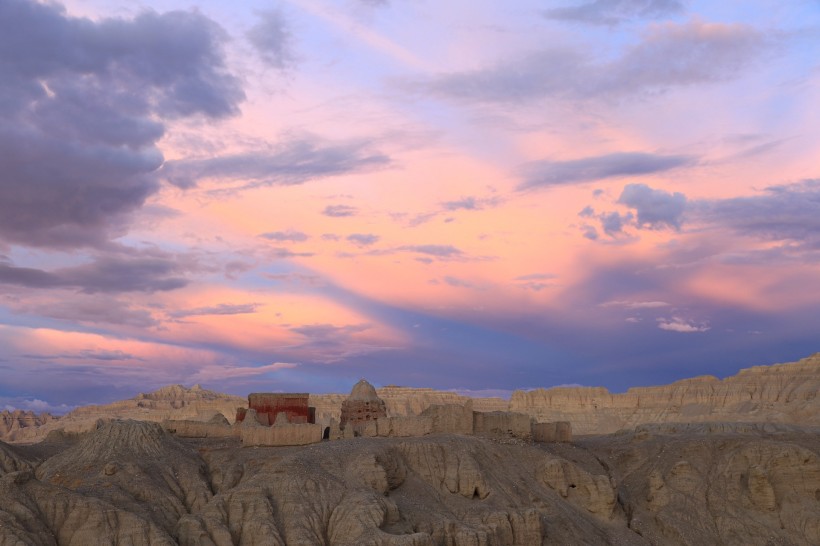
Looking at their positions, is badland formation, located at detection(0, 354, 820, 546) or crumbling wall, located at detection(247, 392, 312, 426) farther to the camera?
crumbling wall, located at detection(247, 392, 312, 426)

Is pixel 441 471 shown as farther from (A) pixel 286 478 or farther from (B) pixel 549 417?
(B) pixel 549 417

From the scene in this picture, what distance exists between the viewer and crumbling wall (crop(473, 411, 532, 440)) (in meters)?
81.4

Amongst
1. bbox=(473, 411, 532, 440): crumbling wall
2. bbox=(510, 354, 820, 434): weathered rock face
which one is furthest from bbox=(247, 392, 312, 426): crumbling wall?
bbox=(510, 354, 820, 434): weathered rock face

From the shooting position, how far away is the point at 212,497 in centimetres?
6228

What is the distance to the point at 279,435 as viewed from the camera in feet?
240

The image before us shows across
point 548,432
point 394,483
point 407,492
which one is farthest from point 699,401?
point 394,483

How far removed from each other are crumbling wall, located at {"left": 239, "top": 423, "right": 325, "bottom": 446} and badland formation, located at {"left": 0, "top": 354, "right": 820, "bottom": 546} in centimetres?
11

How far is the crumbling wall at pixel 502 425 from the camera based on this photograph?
81438mm

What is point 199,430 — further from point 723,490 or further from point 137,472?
point 723,490

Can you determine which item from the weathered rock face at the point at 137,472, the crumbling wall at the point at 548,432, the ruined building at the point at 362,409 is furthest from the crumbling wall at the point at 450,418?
the weathered rock face at the point at 137,472

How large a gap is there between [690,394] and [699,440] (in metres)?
97.8

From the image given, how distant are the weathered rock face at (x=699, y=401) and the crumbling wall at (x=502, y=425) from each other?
243ft

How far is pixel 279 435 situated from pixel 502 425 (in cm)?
1978

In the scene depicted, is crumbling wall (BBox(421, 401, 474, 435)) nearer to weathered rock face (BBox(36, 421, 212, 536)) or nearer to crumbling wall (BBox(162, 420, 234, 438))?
crumbling wall (BBox(162, 420, 234, 438))
